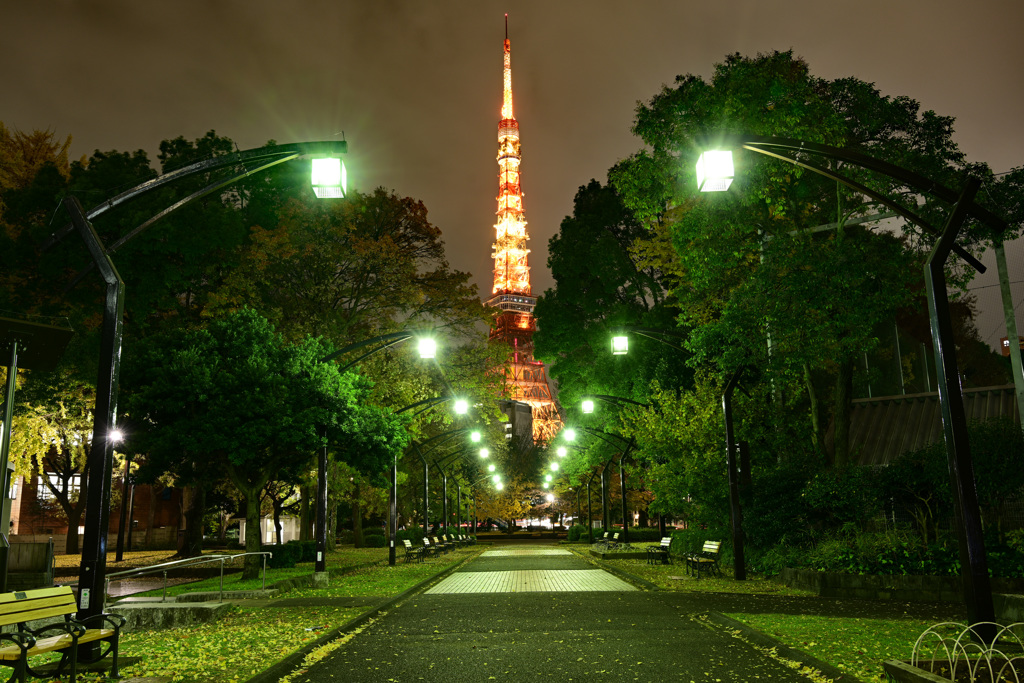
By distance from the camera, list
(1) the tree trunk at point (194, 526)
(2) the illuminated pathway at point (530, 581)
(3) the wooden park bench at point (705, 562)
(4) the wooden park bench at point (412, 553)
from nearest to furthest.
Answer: (2) the illuminated pathway at point (530, 581), (3) the wooden park bench at point (705, 562), (4) the wooden park bench at point (412, 553), (1) the tree trunk at point (194, 526)

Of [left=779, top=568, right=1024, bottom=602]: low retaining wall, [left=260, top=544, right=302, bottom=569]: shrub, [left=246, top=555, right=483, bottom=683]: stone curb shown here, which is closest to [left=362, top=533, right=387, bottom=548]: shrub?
[left=260, top=544, right=302, bottom=569]: shrub

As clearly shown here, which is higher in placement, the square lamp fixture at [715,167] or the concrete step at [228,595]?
the square lamp fixture at [715,167]

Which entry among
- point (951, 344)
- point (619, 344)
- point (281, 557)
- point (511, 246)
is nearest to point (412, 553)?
point (281, 557)

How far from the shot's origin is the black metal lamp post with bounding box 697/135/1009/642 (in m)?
8.87

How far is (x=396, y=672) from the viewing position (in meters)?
8.84

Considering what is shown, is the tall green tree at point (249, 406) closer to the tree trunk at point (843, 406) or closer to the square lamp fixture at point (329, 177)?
the square lamp fixture at point (329, 177)

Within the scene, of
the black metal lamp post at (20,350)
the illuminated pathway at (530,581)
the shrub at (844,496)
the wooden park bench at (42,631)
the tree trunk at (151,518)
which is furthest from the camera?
the tree trunk at (151,518)

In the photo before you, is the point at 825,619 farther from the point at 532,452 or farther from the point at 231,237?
the point at 532,452

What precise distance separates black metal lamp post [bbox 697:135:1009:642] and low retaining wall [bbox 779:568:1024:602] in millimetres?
6398

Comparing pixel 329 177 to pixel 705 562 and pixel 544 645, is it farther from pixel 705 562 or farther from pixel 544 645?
pixel 705 562

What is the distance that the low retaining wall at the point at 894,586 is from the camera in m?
14.7

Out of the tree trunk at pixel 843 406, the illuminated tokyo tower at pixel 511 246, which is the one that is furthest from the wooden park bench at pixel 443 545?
the illuminated tokyo tower at pixel 511 246

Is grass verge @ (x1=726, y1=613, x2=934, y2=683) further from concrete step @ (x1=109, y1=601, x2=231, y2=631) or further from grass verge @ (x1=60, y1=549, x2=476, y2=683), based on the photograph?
concrete step @ (x1=109, y1=601, x2=231, y2=631)

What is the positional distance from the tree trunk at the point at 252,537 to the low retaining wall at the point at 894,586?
14200mm
